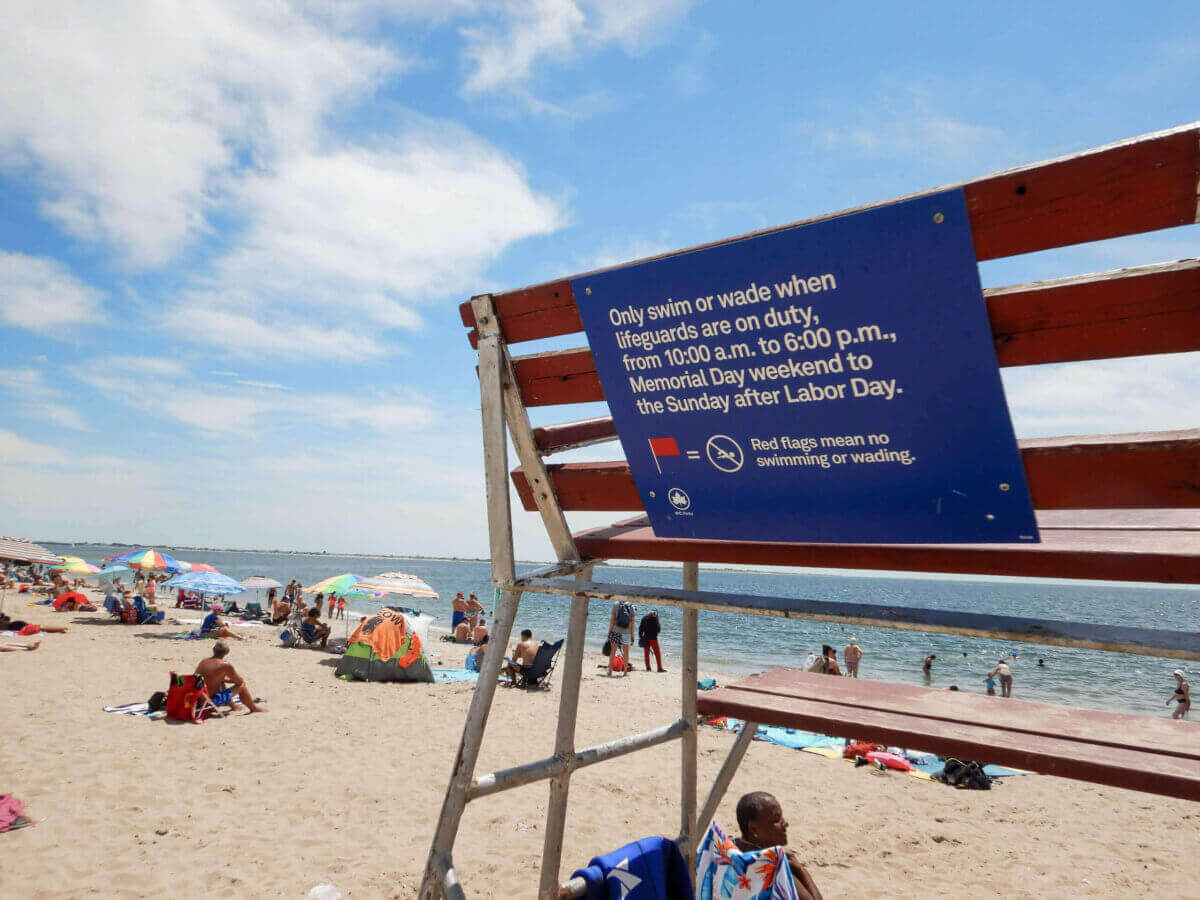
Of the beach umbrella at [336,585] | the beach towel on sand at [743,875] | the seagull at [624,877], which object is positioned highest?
the beach towel on sand at [743,875]

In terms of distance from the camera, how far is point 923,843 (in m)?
5.79

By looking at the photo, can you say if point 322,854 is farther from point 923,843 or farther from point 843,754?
point 843,754

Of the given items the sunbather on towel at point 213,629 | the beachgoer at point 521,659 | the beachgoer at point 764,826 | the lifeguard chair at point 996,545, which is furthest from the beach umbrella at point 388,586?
the beachgoer at point 764,826

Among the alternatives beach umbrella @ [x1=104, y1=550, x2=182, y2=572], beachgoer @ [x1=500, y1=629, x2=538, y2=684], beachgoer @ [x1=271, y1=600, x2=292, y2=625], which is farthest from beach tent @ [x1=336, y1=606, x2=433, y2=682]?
beachgoer @ [x1=271, y1=600, x2=292, y2=625]

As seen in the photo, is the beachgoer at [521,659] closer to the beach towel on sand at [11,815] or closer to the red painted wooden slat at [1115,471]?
the beach towel on sand at [11,815]

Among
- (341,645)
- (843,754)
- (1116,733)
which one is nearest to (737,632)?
(341,645)

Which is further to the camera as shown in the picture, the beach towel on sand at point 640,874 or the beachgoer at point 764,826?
the beach towel on sand at point 640,874

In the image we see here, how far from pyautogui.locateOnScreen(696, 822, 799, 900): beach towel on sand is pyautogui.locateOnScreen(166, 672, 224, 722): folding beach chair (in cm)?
847

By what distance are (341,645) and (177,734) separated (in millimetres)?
8888

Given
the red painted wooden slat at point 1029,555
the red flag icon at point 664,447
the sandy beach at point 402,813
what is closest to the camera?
the red painted wooden slat at point 1029,555

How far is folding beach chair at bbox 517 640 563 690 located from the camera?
42.6ft

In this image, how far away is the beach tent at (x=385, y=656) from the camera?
12.4 meters

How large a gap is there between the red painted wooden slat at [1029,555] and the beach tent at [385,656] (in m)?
11.8

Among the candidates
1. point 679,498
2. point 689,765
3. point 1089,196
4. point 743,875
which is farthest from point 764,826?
point 1089,196
